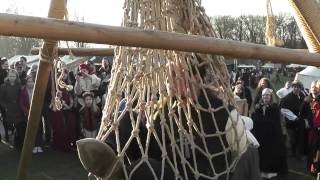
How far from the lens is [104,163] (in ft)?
5.52

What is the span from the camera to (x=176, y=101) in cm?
201

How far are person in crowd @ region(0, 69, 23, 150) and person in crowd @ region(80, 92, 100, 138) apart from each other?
93 centimetres

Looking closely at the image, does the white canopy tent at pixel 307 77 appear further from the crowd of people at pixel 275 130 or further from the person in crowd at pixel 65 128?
the person in crowd at pixel 65 128

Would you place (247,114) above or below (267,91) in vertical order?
below

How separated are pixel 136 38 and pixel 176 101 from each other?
767 mm

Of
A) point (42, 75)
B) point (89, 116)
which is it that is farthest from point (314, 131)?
point (42, 75)

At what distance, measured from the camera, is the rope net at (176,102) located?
6.16 feet

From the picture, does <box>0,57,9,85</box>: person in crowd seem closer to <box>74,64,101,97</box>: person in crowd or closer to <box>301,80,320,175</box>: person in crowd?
<box>74,64,101,97</box>: person in crowd

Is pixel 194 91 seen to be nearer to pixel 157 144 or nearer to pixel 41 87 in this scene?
pixel 157 144

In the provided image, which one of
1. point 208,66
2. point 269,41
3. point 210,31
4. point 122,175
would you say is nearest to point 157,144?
point 122,175

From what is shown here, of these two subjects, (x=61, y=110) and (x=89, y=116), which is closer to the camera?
(x=89, y=116)

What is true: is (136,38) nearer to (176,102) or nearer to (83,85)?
(176,102)

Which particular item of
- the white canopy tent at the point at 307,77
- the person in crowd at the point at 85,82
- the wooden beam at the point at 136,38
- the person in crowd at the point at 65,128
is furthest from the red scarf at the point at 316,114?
the white canopy tent at the point at 307,77

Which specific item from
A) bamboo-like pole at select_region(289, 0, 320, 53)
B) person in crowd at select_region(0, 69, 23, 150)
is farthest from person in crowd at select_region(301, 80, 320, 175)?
bamboo-like pole at select_region(289, 0, 320, 53)
